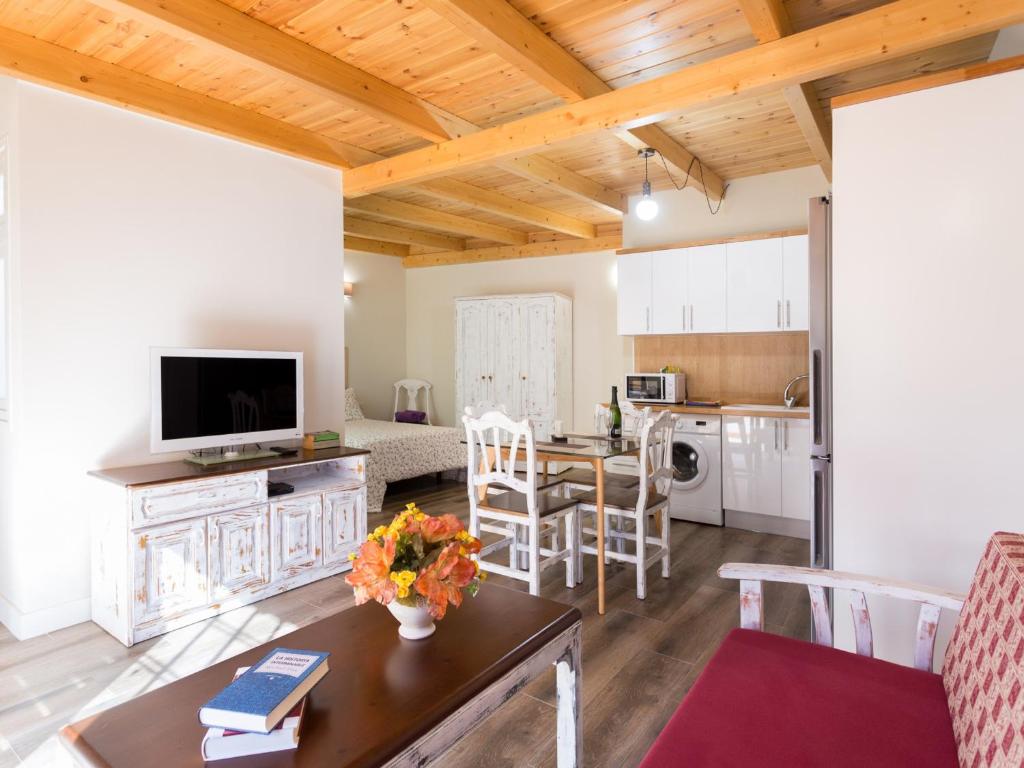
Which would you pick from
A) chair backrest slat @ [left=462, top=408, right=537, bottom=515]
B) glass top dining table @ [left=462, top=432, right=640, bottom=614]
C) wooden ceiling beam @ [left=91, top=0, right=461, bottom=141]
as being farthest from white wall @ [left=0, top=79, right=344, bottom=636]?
glass top dining table @ [left=462, top=432, right=640, bottom=614]

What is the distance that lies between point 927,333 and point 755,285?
274cm

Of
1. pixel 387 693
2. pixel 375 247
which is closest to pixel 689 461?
pixel 387 693

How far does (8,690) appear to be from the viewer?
94.7 inches

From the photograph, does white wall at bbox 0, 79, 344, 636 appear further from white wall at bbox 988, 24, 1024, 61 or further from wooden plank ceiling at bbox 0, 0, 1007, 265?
white wall at bbox 988, 24, 1024, 61

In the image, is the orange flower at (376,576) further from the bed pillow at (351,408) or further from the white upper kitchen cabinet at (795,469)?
the bed pillow at (351,408)

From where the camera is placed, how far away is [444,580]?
1.56 metres

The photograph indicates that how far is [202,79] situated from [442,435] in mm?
3571

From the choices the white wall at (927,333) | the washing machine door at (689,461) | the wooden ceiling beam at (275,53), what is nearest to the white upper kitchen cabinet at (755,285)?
the washing machine door at (689,461)

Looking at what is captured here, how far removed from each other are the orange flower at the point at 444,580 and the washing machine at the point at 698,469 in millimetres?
3317

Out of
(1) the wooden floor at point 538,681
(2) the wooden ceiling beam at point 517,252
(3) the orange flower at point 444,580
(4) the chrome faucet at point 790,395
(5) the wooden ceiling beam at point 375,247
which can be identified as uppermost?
(5) the wooden ceiling beam at point 375,247

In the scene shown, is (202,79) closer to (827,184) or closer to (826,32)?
(826,32)

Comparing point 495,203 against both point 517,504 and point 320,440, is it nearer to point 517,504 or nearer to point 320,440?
point 320,440

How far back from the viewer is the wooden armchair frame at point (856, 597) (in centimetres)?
166

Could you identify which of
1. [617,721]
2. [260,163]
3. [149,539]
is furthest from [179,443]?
[617,721]
